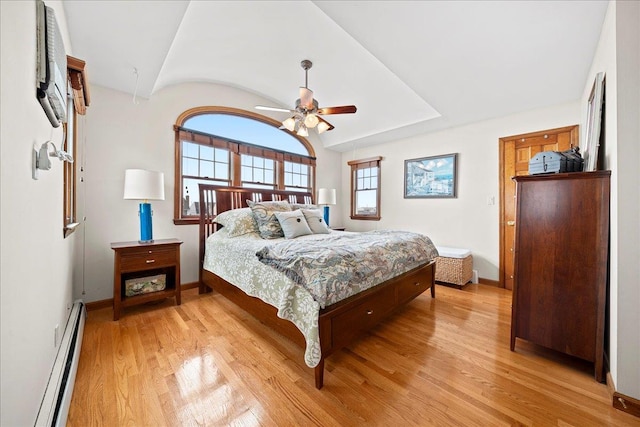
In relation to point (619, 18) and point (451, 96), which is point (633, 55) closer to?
A: point (619, 18)

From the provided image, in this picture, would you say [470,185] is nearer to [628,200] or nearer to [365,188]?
[365,188]

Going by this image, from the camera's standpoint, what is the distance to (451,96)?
318 centimetres

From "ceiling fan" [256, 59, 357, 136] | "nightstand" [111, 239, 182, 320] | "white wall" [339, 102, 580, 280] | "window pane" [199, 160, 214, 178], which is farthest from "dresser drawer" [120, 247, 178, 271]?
"white wall" [339, 102, 580, 280]

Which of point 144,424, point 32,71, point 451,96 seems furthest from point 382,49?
point 144,424

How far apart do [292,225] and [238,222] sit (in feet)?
2.18

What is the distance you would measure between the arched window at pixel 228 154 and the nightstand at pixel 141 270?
72 cm

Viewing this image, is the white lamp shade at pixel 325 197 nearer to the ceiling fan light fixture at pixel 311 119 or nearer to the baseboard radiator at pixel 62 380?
the ceiling fan light fixture at pixel 311 119

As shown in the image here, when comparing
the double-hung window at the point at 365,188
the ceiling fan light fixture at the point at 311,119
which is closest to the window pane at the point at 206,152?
the ceiling fan light fixture at the point at 311,119

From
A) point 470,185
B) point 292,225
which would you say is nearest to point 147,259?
point 292,225

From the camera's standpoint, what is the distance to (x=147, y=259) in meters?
2.64

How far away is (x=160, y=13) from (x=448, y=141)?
13.4ft

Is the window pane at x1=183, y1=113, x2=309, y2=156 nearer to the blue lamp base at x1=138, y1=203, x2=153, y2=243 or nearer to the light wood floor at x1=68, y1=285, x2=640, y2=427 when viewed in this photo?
the blue lamp base at x1=138, y1=203, x2=153, y2=243

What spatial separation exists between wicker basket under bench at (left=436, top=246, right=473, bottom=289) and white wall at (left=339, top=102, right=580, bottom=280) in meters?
0.31

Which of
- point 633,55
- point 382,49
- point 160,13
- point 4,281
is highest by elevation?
point 382,49
